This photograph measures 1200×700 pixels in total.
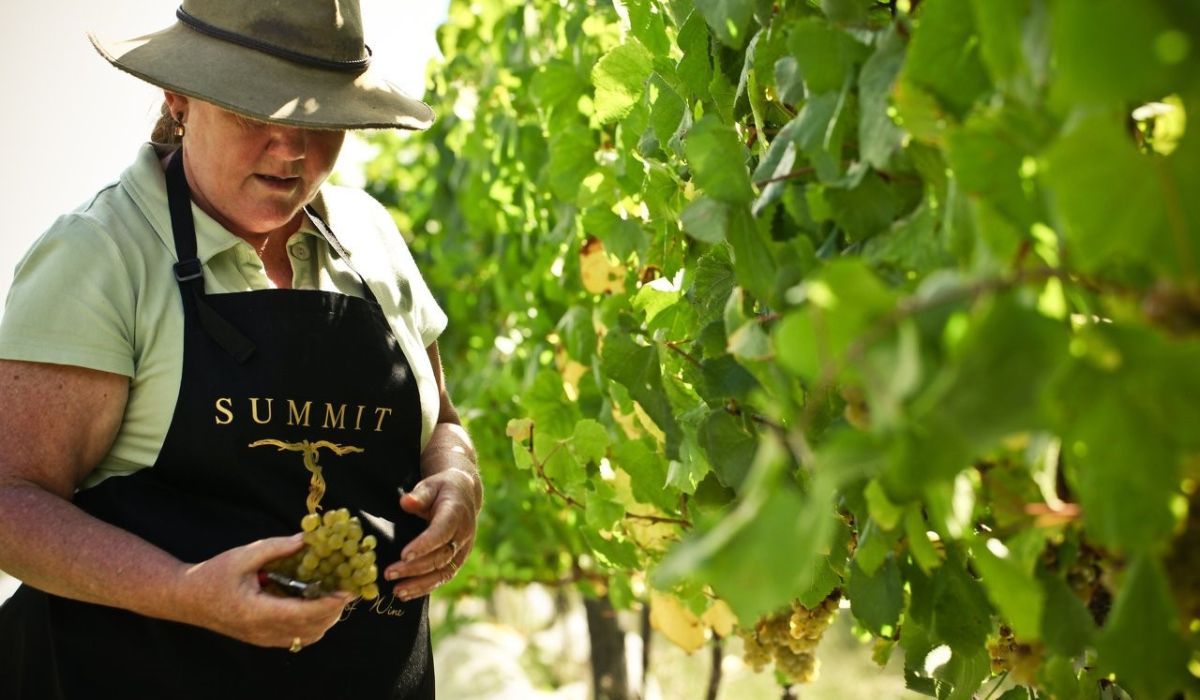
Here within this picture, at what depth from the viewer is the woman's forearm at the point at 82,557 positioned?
1544mm

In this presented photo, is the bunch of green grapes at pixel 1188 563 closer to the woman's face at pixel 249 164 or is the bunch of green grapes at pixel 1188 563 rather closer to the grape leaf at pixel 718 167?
the grape leaf at pixel 718 167

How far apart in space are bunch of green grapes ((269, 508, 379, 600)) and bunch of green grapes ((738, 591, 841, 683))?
67 cm

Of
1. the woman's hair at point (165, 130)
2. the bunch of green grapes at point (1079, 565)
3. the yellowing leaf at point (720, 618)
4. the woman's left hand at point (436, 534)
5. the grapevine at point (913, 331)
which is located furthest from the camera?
the yellowing leaf at point (720, 618)

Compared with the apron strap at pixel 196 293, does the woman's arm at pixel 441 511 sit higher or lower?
lower

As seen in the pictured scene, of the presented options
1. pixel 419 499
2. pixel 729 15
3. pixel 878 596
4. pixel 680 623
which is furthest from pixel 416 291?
pixel 878 596

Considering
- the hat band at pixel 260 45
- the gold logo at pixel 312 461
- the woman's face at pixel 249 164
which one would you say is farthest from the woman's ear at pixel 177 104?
the gold logo at pixel 312 461

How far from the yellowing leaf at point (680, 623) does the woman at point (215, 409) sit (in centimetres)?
62

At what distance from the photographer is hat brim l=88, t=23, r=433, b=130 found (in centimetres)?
171

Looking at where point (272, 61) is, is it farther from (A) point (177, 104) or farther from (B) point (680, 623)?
(B) point (680, 623)

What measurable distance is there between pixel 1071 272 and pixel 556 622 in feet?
23.5

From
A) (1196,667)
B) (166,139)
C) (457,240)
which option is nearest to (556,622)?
(457,240)

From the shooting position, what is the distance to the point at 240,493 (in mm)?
1743

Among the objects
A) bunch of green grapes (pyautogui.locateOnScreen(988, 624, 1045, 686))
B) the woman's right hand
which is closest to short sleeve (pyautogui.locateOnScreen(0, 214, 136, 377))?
the woman's right hand

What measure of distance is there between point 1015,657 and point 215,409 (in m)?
1.12
